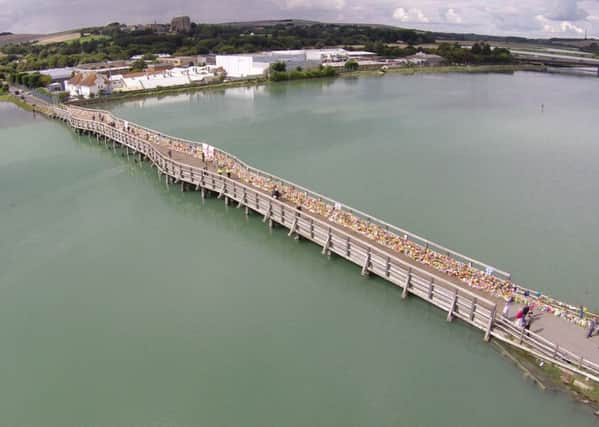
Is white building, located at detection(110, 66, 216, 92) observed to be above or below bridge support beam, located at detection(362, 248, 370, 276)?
above

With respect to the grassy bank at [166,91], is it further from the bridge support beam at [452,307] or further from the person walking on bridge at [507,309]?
the person walking on bridge at [507,309]

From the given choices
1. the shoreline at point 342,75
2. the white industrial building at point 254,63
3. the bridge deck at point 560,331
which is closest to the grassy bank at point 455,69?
the shoreline at point 342,75

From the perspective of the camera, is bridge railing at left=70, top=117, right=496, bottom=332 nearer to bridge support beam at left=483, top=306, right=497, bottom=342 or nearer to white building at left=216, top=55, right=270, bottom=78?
bridge support beam at left=483, top=306, right=497, bottom=342

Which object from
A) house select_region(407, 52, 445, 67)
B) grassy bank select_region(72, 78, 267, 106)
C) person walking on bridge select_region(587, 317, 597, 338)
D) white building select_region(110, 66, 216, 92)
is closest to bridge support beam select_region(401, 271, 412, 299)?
person walking on bridge select_region(587, 317, 597, 338)

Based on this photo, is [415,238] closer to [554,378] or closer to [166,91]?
[554,378]

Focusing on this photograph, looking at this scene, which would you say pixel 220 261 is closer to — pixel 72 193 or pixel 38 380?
pixel 38 380

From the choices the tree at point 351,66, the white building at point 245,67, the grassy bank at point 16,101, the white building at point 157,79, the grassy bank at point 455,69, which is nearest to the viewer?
the grassy bank at point 16,101

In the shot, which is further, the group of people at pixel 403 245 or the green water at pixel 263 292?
the group of people at pixel 403 245

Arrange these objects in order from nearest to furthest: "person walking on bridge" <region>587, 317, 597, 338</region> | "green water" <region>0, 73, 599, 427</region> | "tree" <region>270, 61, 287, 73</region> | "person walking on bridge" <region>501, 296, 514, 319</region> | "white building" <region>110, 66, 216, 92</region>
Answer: "green water" <region>0, 73, 599, 427</region>, "person walking on bridge" <region>587, 317, 597, 338</region>, "person walking on bridge" <region>501, 296, 514, 319</region>, "white building" <region>110, 66, 216, 92</region>, "tree" <region>270, 61, 287, 73</region>
